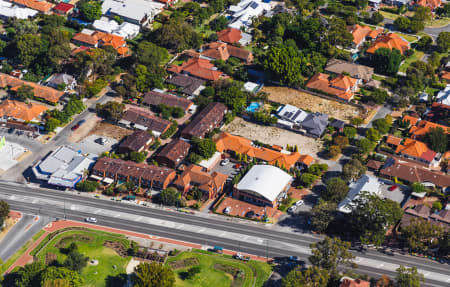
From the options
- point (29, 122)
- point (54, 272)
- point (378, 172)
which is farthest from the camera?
point (29, 122)

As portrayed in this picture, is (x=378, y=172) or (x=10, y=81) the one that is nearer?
(x=378, y=172)

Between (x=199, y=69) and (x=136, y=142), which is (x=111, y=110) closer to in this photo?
(x=136, y=142)

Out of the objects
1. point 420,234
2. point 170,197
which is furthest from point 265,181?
point 420,234

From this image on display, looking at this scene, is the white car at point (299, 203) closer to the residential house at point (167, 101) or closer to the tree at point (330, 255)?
the tree at point (330, 255)

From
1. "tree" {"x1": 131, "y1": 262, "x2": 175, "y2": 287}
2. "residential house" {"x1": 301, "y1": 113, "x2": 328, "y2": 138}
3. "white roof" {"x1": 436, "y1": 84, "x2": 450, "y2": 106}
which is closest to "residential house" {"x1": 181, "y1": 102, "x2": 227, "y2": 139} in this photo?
"residential house" {"x1": 301, "y1": 113, "x2": 328, "y2": 138}

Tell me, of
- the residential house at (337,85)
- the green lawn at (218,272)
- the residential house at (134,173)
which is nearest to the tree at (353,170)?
the green lawn at (218,272)

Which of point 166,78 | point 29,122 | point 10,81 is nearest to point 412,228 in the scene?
point 166,78

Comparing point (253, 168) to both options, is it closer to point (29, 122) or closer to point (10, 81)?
point (29, 122)
